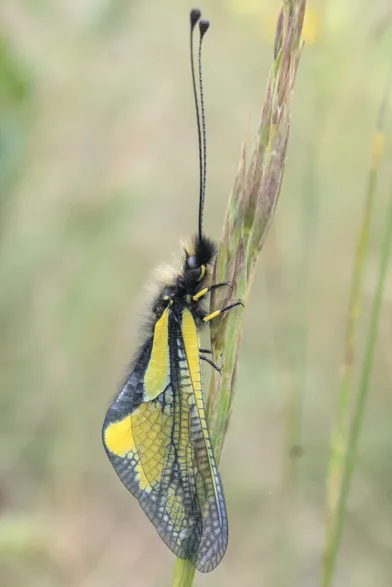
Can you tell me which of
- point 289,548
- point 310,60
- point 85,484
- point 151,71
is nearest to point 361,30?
point 310,60

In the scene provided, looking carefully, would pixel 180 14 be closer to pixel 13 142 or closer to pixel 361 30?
pixel 361 30

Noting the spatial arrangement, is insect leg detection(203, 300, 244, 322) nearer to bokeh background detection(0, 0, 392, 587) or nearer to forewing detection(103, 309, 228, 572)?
forewing detection(103, 309, 228, 572)

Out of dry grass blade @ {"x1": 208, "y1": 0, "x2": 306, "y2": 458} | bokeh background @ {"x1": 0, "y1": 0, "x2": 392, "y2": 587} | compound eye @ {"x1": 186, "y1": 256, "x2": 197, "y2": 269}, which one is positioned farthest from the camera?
bokeh background @ {"x1": 0, "y1": 0, "x2": 392, "y2": 587}

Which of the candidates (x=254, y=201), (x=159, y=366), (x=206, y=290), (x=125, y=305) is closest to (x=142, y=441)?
(x=159, y=366)

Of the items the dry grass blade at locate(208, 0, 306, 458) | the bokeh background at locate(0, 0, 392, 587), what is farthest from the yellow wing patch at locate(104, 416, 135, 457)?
the bokeh background at locate(0, 0, 392, 587)

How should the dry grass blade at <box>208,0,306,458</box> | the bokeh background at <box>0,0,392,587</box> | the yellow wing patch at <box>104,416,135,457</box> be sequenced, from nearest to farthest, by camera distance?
the dry grass blade at <box>208,0,306,458</box> → the yellow wing patch at <box>104,416,135,457</box> → the bokeh background at <box>0,0,392,587</box>

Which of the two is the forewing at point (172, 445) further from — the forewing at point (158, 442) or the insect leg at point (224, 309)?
the insect leg at point (224, 309)

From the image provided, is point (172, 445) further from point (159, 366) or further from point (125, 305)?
point (125, 305)

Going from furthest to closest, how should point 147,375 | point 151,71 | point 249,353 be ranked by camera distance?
point 151,71 < point 249,353 < point 147,375
